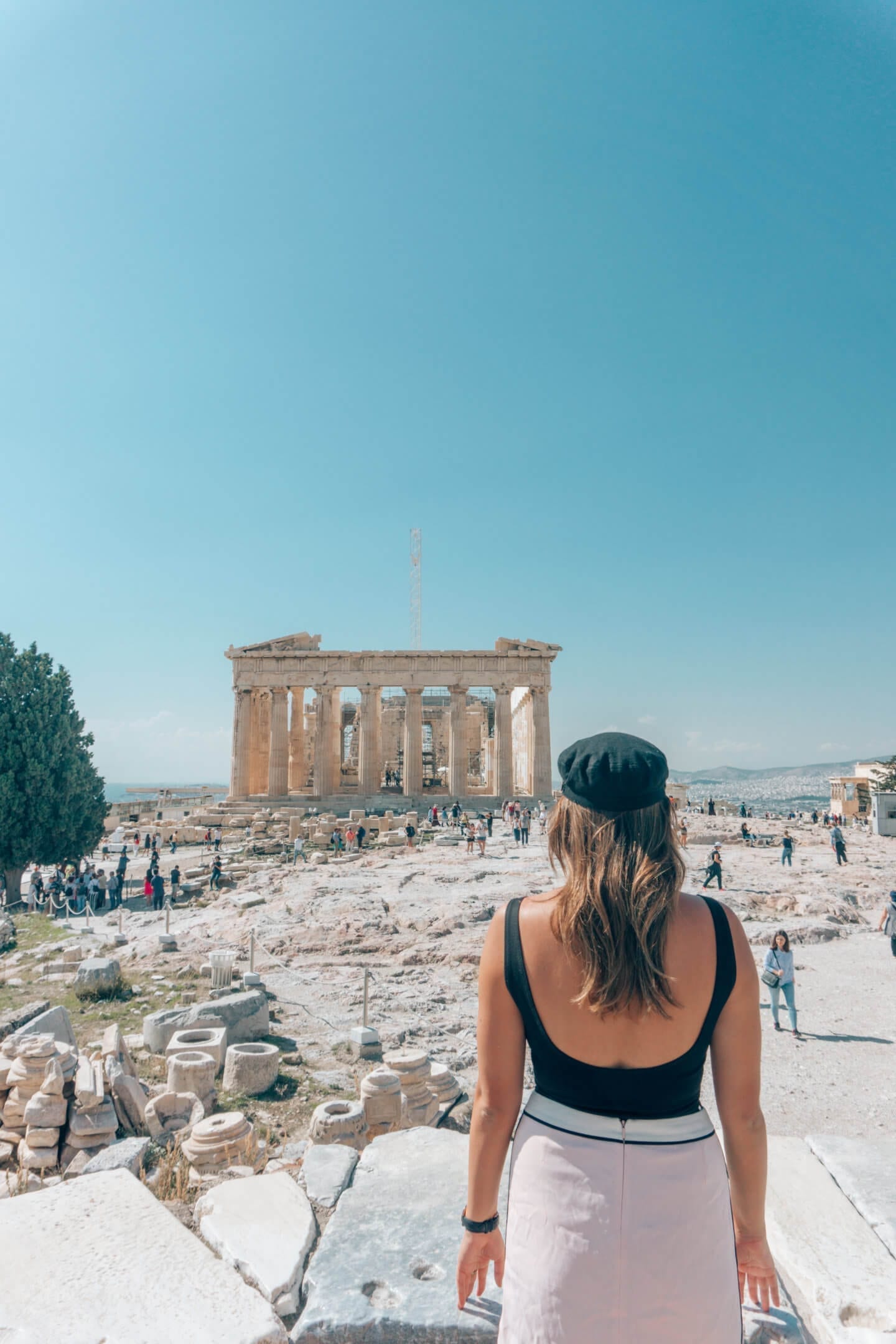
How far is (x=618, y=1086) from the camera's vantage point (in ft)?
6.10

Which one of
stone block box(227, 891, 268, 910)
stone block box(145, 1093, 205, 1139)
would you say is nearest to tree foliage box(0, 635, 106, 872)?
stone block box(227, 891, 268, 910)

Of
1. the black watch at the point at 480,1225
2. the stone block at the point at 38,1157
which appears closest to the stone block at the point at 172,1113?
the stone block at the point at 38,1157

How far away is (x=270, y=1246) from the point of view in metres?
3.63

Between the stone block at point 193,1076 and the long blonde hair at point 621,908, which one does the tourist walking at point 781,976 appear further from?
the long blonde hair at point 621,908

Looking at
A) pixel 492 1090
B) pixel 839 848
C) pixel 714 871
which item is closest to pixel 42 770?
pixel 714 871

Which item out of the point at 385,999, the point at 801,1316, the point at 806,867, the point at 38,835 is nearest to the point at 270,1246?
the point at 801,1316

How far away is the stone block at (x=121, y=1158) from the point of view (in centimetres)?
521

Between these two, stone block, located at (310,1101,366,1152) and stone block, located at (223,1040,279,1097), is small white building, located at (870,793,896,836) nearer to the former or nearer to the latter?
stone block, located at (223,1040,279,1097)

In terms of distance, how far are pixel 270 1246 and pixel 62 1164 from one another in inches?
131

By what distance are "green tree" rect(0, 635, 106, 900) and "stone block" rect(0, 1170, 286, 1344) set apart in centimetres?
2408

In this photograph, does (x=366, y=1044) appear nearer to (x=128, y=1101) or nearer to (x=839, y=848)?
(x=128, y=1101)

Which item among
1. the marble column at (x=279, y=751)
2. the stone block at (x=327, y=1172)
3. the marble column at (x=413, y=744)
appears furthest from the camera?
the marble column at (x=279, y=751)

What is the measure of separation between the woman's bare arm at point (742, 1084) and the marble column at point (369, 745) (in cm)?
4370

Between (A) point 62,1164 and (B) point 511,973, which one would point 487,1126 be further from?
(A) point 62,1164
